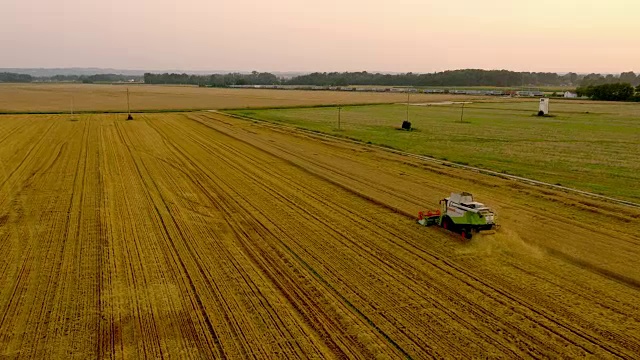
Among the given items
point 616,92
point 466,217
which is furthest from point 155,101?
point 466,217

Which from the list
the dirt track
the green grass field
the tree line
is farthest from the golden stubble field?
the dirt track

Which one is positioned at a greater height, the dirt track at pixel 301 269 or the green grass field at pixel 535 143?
the green grass field at pixel 535 143

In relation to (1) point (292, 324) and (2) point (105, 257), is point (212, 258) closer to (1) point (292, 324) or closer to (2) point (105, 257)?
(2) point (105, 257)

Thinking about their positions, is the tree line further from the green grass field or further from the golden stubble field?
the green grass field

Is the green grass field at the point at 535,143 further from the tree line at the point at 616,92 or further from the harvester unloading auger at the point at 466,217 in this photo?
the tree line at the point at 616,92

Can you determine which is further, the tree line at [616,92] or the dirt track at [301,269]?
the tree line at [616,92]

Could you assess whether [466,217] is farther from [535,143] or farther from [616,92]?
[616,92]

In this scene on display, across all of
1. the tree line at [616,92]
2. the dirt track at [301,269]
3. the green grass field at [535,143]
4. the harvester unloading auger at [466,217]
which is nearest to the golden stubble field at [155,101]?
the tree line at [616,92]

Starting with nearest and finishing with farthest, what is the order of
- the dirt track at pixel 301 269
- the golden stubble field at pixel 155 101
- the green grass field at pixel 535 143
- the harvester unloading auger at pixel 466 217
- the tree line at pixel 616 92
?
the dirt track at pixel 301 269 → the harvester unloading auger at pixel 466 217 → the green grass field at pixel 535 143 → the golden stubble field at pixel 155 101 → the tree line at pixel 616 92
